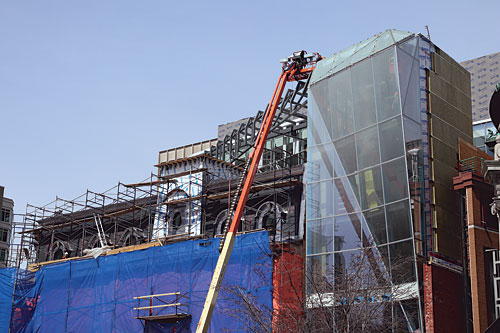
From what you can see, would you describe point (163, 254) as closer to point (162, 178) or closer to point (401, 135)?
point (162, 178)

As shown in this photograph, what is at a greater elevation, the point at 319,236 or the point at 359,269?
the point at 319,236

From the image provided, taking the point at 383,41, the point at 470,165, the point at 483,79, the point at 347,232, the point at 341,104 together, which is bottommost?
the point at 347,232

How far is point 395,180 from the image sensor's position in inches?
1465

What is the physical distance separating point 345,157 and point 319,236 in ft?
15.8

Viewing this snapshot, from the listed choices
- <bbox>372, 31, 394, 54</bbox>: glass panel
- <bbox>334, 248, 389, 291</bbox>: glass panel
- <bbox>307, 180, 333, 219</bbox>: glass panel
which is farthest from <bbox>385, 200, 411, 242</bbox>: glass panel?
<bbox>372, 31, 394, 54</bbox>: glass panel

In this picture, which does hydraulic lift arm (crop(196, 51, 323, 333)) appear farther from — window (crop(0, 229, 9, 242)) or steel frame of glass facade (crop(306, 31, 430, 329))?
window (crop(0, 229, 9, 242))

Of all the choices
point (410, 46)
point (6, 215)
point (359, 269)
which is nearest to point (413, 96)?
point (410, 46)

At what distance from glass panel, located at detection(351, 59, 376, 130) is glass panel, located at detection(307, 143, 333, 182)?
2.54m

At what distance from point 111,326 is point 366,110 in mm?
23406

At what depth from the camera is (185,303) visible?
45.1 m

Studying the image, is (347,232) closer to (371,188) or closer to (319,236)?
(319,236)

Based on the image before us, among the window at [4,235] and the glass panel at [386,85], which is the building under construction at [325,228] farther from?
the window at [4,235]

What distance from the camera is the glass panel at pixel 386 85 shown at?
38594mm

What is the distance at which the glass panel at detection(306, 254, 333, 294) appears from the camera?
119ft
